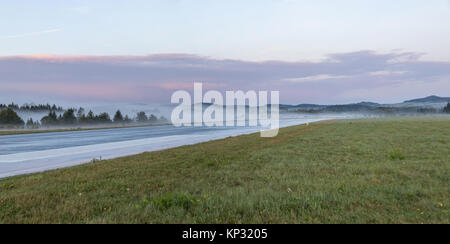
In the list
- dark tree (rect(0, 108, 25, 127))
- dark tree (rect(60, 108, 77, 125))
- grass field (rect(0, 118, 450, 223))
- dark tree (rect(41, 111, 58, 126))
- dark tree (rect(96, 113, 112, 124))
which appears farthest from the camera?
dark tree (rect(96, 113, 112, 124))

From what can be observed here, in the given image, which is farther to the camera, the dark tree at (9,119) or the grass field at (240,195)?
the dark tree at (9,119)

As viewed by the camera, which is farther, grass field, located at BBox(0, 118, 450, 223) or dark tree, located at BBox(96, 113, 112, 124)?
dark tree, located at BBox(96, 113, 112, 124)

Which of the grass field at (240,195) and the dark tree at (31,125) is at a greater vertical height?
the grass field at (240,195)

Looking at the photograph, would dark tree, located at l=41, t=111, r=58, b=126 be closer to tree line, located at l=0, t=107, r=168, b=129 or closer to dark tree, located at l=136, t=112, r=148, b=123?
tree line, located at l=0, t=107, r=168, b=129

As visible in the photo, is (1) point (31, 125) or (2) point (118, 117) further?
(2) point (118, 117)

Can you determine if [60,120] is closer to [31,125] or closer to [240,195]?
[31,125]

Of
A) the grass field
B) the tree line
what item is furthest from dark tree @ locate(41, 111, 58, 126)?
the grass field

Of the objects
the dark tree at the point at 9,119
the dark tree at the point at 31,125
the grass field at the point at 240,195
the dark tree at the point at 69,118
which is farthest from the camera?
the dark tree at the point at 69,118

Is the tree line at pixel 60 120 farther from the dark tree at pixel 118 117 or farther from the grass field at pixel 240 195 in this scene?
the grass field at pixel 240 195

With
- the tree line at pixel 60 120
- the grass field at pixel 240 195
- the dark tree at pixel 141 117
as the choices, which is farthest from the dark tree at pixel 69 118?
the grass field at pixel 240 195

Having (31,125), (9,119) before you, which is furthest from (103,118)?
(31,125)

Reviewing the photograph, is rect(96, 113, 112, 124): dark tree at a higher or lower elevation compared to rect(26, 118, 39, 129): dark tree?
higher
